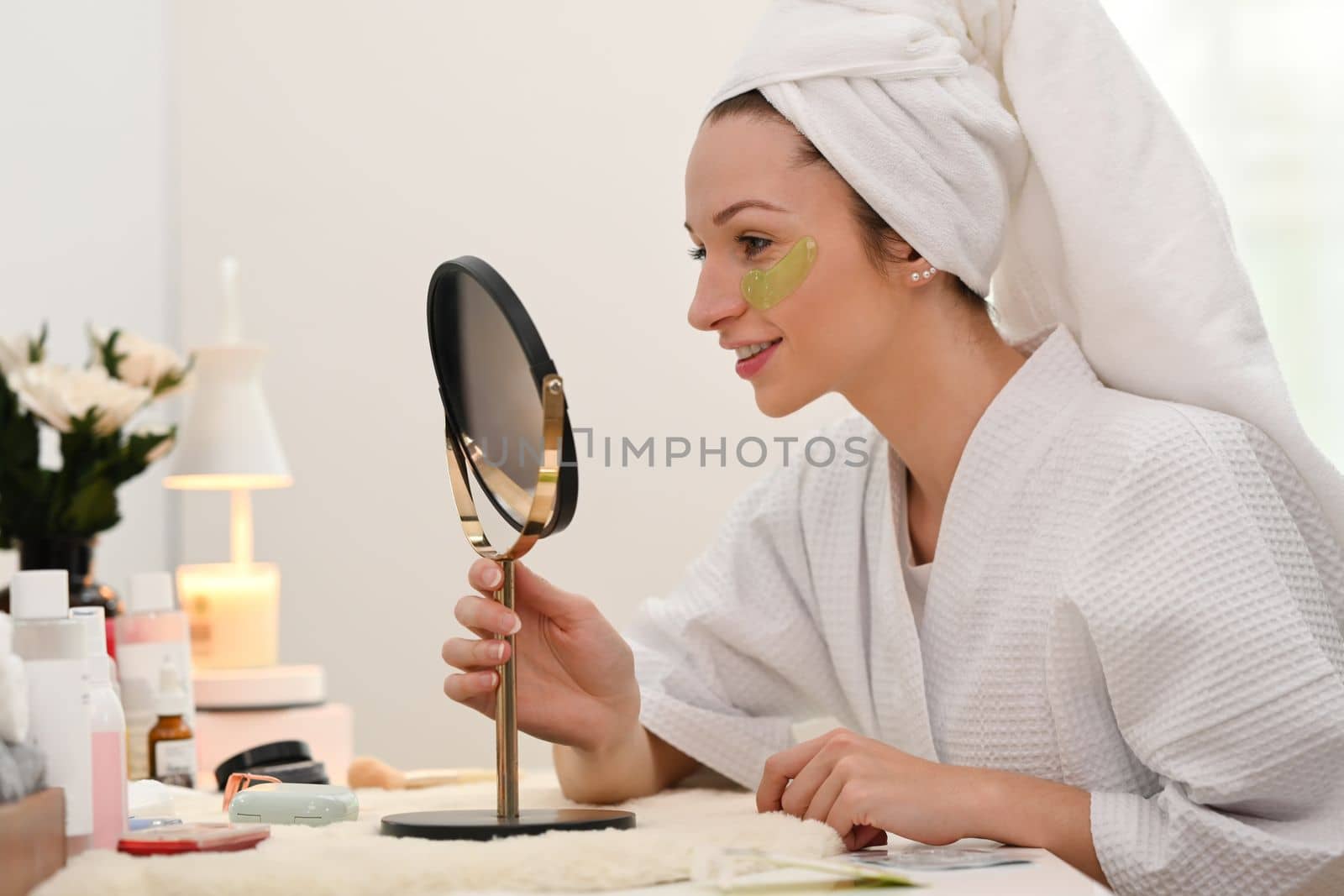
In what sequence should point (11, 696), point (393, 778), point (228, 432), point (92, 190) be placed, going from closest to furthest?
point (11, 696) → point (393, 778) → point (228, 432) → point (92, 190)

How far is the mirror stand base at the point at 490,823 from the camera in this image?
73 centimetres

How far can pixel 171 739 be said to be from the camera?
4.30 feet

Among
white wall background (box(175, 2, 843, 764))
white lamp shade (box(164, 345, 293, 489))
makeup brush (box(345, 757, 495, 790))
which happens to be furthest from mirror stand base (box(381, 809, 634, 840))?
white wall background (box(175, 2, 843, 764))

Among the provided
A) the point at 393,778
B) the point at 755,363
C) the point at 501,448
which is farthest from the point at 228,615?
the point at 501,448

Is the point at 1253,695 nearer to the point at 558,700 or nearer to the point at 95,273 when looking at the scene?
the point at 558,700

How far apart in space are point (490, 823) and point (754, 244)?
51cm

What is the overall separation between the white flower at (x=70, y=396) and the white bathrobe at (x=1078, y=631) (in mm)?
670

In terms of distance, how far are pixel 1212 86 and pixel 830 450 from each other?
5.15 feet

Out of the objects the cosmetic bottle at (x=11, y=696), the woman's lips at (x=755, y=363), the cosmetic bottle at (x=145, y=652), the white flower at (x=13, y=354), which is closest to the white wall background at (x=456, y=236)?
the white flower at (x=13, y=354)

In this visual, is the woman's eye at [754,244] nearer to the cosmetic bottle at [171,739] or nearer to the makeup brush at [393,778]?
the makeup brush at [393,778]

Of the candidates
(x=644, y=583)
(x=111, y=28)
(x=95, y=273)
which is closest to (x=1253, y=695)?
(x=644, y=583)

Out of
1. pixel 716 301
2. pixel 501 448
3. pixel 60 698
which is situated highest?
pixel 716 301

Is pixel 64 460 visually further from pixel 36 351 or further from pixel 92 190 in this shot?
pixel 92 190

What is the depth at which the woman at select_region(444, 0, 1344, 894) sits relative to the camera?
0.84 meters
